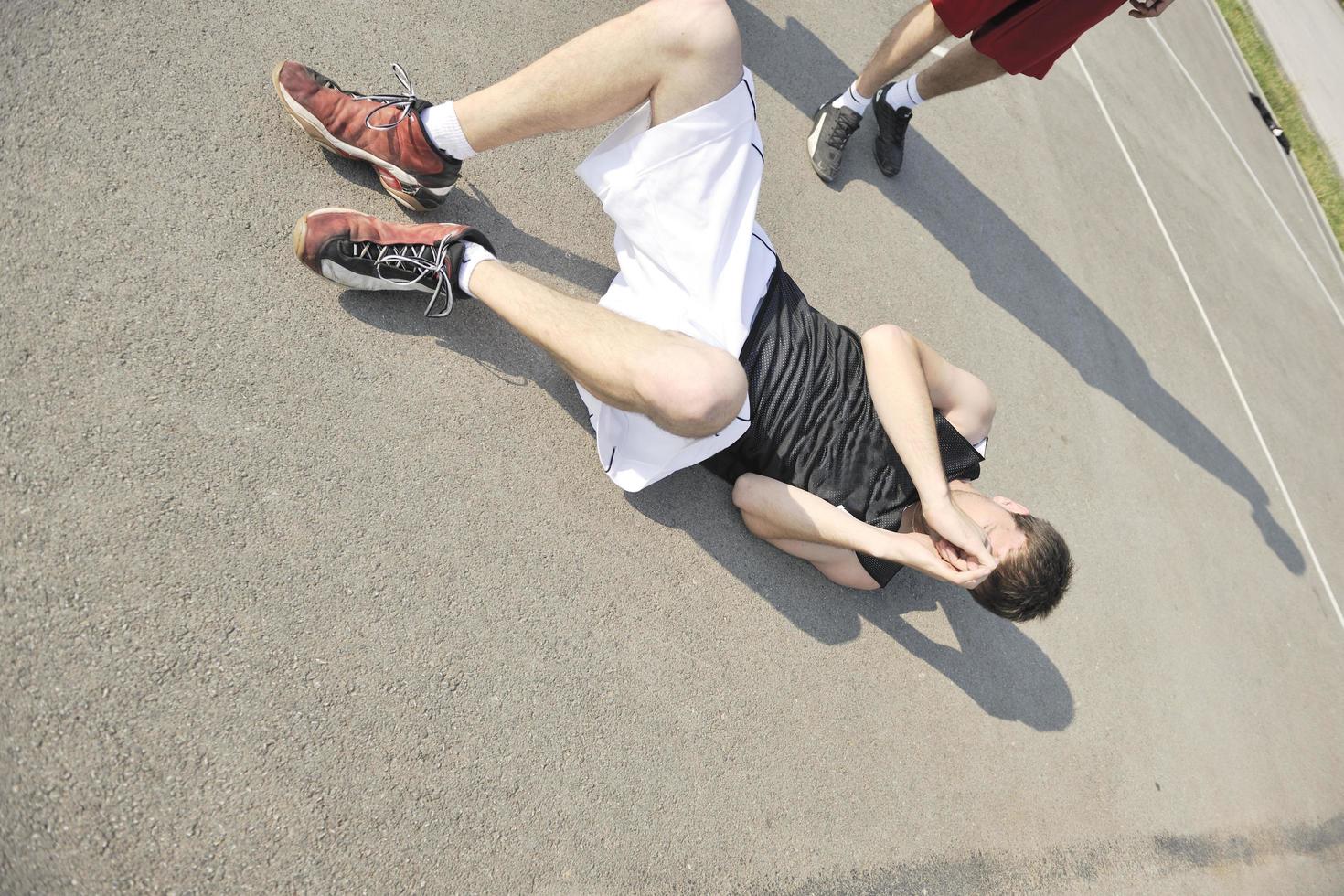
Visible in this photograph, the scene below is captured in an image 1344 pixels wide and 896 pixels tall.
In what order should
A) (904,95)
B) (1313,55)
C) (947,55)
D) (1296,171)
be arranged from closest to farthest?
(947,55)
(904,95)
(1296,171)
(1313,55)

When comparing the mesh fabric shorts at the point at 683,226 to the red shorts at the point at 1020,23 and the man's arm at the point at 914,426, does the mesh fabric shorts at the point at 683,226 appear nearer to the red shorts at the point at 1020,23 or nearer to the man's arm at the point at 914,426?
the man's arm at the point at 914,426

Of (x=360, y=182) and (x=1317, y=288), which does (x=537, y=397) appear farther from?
(x=1317, y=288)

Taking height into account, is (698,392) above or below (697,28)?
below

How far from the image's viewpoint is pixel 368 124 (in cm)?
219

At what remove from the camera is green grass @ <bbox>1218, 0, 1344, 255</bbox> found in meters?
7.16

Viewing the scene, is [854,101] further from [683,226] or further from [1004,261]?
[683,226]

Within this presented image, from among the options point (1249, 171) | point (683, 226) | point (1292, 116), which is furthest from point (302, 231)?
point (1292, 116)

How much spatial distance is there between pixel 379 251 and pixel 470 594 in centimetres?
99

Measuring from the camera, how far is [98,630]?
1.65m

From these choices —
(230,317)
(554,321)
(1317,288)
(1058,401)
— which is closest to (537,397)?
(554,321)

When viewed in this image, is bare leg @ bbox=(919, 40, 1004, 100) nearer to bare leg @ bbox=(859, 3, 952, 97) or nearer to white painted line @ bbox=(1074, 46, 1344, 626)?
bare leg @ bbox=(859, 3, 952, 97)

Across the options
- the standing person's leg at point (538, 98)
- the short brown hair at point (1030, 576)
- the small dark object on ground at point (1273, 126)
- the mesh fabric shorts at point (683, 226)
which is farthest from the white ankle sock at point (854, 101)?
the small dark object on ground at point (1273, 126)

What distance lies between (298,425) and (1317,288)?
7.81 metres

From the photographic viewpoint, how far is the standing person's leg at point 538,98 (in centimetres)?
194
